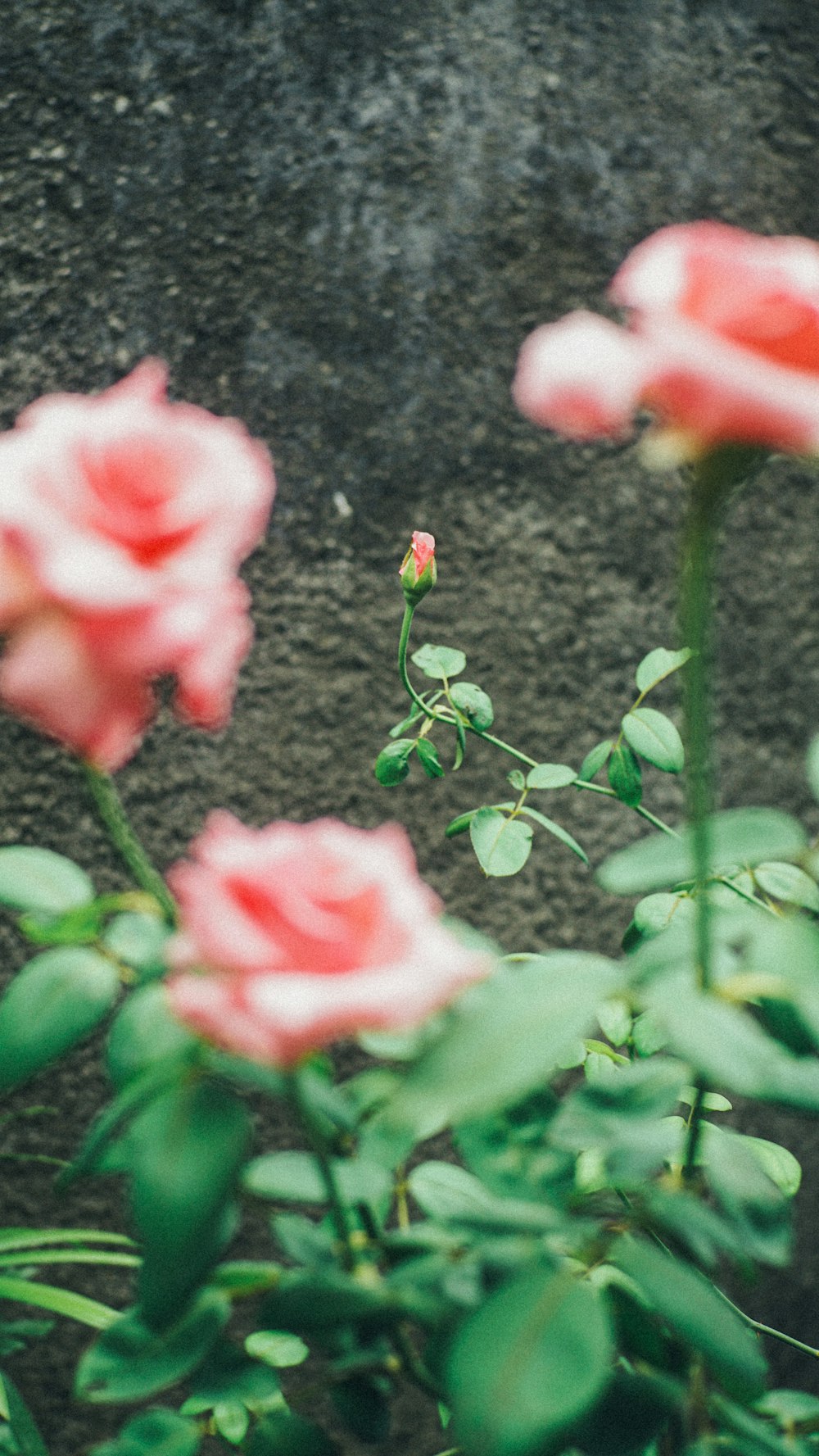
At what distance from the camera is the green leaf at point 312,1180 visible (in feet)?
0.79

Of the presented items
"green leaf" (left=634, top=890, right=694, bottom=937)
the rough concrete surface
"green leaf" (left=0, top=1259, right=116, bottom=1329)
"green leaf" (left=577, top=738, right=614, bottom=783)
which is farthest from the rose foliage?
the rough concrete surface

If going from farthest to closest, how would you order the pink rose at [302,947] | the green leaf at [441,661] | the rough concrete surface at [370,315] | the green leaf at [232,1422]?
the rough concrete surface at [370,315]
the green leaf at [441,661]
the green leaf at [232,1422]
the pink rose at [302,947]

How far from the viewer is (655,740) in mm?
491

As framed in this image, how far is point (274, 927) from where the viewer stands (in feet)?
0.62

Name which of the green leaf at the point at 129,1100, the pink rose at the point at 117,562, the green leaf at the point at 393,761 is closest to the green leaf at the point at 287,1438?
the green leaf at the point at 129,1100

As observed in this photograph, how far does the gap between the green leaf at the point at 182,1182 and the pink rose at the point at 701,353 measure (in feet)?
0.59

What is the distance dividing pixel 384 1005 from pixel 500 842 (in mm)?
314

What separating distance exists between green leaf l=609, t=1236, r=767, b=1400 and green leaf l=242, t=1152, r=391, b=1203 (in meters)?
0.07

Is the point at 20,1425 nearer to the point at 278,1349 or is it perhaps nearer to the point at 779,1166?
the point at 278,1349

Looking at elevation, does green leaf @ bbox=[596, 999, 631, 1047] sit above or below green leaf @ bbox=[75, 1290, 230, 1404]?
below

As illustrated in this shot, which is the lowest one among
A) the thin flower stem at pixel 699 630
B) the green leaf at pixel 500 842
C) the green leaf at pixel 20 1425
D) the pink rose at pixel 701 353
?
the green leaf at pixel 20 1425

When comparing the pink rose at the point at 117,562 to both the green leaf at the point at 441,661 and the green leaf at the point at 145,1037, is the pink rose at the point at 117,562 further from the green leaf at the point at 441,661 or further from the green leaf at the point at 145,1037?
the green leaf at the point at 441,661

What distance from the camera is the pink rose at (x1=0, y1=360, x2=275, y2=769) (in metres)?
0.18

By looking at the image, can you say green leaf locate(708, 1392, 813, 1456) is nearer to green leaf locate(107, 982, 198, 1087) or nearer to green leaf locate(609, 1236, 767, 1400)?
green leaf locate(609, 1236, 767, 1400)
